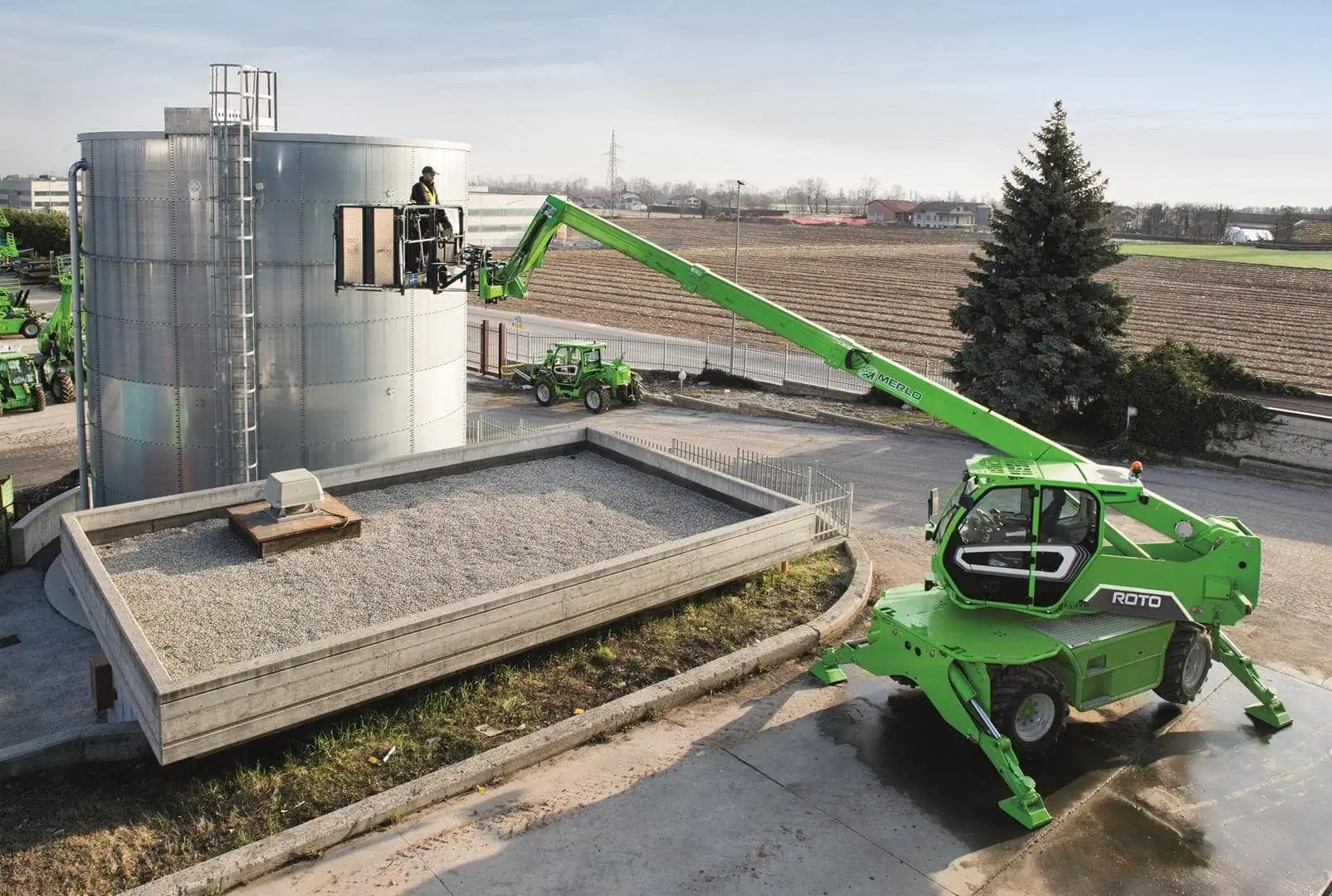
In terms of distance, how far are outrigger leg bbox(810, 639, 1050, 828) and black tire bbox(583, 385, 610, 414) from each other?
60.3ft

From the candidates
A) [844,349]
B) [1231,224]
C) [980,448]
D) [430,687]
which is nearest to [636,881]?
[430,687]

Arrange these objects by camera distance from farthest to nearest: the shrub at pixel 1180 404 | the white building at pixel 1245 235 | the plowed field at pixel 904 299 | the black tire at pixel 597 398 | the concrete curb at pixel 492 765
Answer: the white building at pixel 1245 235 < the plowed field at pixel 904 299 < the black tire at pixel 597 398 < the shrub at pixel 1180 404 < the concrete curb at pixel 492 765

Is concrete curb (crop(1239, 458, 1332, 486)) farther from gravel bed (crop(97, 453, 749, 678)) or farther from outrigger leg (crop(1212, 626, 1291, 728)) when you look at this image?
gravel bed (crop(97, 453, 749, 678))

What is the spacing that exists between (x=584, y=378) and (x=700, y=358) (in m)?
7.82

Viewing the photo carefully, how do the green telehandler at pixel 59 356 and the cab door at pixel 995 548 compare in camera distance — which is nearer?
the cab door at pixel 995 548

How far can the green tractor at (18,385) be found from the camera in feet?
92.1

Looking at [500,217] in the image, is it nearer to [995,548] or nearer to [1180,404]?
[1180,404]

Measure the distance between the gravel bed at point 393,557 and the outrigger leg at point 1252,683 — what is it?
6780 millimetres

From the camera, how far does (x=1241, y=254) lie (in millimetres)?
98125

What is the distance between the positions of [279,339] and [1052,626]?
1188 centimetres

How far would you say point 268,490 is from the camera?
14258mm

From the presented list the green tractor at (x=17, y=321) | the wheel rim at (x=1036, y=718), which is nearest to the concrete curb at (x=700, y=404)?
the wheel rim at (x=1036, y=718)

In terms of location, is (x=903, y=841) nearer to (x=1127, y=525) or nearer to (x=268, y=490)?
(x=268, y=490)

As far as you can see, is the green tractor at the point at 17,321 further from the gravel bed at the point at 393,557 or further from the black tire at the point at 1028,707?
the black tire at the point at 1028,707
